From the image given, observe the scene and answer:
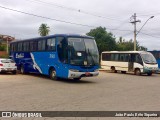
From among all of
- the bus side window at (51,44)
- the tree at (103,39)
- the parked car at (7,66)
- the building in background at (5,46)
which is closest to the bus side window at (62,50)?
the bus side window at (51,44)

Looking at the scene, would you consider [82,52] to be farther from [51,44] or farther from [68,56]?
[51,44]

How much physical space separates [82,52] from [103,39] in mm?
40099

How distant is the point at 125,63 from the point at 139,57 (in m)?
2.62

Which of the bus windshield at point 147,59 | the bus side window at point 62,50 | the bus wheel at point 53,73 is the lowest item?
the bus wheel at point 53,73

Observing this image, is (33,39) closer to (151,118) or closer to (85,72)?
(85,72)

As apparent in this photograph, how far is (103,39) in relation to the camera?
58375mm

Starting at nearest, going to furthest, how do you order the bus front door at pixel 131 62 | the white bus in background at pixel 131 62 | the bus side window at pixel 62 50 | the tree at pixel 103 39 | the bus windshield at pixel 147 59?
the bus side window at pixel 62 50 < the white bus in background at pixel 131 62 < the bus windshield at pixel 147 59 < the bus front door at pixel 131 62 < the tree at pixel 103 39

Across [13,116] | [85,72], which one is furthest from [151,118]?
[85,72]

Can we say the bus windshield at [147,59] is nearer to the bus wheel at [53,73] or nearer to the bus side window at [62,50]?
the bus wheel at [53,73]

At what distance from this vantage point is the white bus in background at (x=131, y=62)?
28484 millimetres

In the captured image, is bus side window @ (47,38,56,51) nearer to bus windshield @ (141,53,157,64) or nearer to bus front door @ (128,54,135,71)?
bus windshield @ (141,53,157,64)

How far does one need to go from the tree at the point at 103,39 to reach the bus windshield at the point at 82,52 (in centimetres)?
3858

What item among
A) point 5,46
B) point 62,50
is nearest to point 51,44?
point 62,50

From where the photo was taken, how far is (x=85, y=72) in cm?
1875
